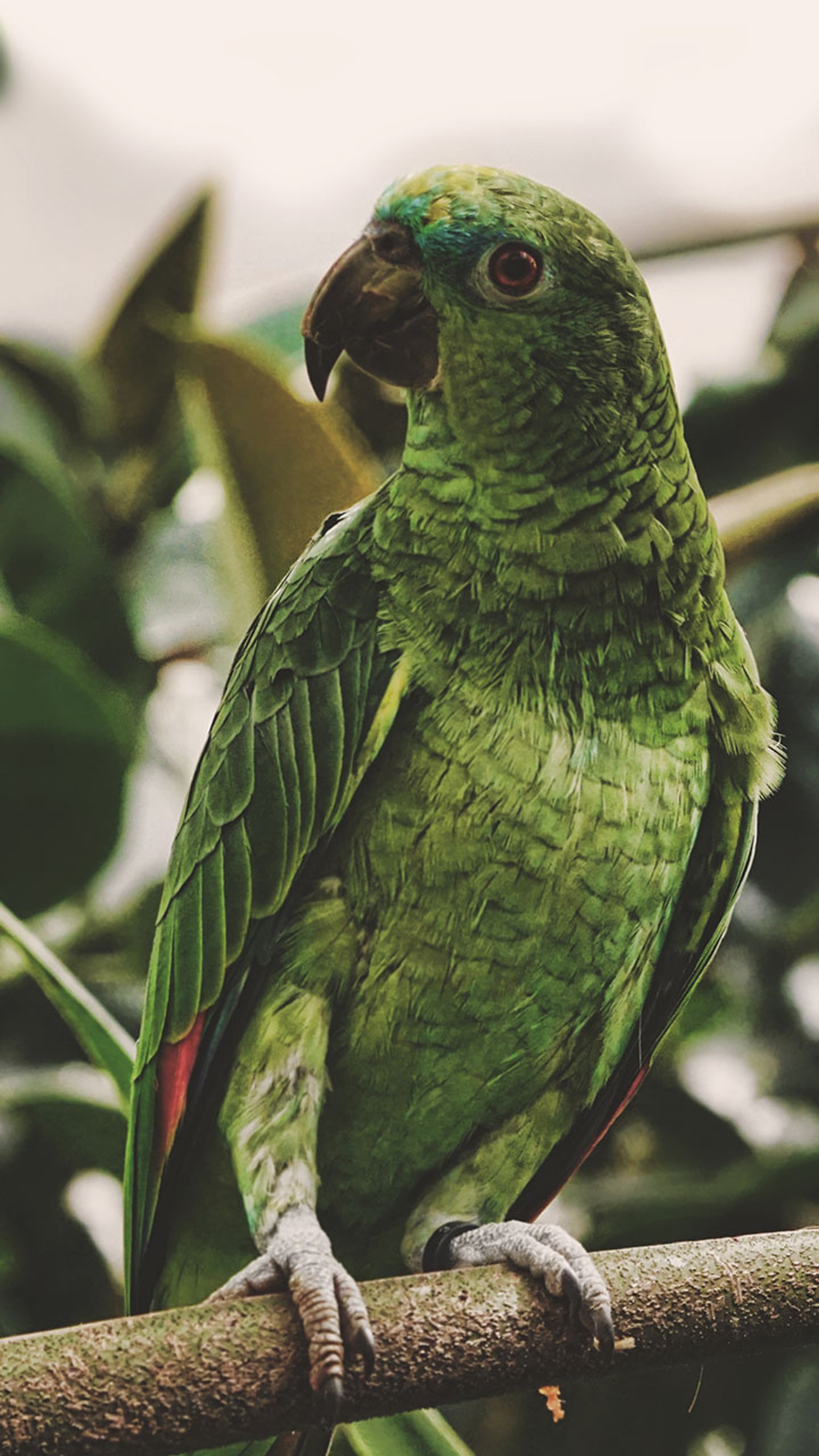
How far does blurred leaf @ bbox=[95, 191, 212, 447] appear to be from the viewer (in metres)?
1.28

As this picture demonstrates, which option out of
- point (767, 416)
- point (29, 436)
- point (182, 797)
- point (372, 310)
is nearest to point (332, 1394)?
point (372, 310)

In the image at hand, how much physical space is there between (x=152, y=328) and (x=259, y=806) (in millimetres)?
785

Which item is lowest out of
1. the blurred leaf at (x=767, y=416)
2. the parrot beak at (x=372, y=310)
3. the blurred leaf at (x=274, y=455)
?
the parrot beak at (x=372, y=310)

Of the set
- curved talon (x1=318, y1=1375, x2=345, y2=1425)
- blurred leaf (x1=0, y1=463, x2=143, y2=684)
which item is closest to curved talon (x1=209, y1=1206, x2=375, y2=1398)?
curved talon (x1=318, y1=1375, x2=345, y2=1425)

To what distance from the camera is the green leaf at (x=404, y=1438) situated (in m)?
0.64

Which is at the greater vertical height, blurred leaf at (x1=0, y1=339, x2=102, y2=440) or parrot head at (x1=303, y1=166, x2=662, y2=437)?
blurred leaf at (x1=0, y1=339, x2=102, y2=440)

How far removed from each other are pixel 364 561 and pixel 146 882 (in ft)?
1.79

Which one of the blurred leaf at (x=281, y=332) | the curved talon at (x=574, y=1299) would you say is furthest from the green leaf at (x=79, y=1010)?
the blurred leaf at (x=281, y=332)

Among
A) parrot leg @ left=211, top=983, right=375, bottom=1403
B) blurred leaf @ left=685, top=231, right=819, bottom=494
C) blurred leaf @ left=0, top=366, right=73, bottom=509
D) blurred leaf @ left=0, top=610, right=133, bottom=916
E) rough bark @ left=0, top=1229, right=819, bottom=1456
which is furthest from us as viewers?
blurred leaf @ left=685, top=231, right=819, bottom=494

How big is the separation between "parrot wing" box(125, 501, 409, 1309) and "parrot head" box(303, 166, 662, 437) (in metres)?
0.12

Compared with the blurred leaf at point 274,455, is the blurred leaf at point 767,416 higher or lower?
higher

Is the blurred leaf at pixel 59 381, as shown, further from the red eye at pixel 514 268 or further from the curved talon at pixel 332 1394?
the curved talon at pixel 332 1394

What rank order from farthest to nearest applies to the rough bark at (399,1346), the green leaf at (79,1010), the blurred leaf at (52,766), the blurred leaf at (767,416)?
the blurred leaf at (767,416) < the blurred leaf at (52,766) < the green leaf at (79,1010) < the rough bark at (399,1346)

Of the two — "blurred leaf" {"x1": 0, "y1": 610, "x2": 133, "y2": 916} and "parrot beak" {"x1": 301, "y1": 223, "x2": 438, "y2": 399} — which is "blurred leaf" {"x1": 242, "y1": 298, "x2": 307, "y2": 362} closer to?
"blurred leaf" {"x1": 0, "y1": 610, "x2": 133, "y2": 916}
